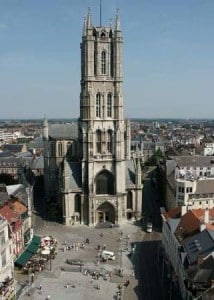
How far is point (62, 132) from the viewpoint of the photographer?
11600 centimetres

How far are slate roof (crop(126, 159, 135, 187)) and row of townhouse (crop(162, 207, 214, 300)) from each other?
22.4 meters

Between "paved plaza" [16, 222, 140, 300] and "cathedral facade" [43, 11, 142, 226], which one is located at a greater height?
"cathedral facade" [43, 11, 142, 226]

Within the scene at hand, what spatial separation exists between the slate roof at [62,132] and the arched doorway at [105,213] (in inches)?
1044

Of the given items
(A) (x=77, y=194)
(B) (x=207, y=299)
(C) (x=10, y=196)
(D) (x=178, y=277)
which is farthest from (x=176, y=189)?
(B) (x=207, y=299)

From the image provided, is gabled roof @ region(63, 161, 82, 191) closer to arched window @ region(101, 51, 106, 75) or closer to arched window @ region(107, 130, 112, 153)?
arched window @ region(107, 130, 112, 153)

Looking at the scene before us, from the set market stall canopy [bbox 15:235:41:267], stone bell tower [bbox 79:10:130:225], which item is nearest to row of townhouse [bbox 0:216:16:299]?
market stall canopy [bbox 15:235:41:267]

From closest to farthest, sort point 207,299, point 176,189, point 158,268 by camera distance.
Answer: point 207,299 → point 158,268 → point 176,189

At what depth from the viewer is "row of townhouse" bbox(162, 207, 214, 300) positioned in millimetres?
48000

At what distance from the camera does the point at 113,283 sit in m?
65.1

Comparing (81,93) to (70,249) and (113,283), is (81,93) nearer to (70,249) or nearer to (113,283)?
(70,249)

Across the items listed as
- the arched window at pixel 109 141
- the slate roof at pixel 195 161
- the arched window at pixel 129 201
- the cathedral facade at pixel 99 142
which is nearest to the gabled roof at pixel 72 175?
the cathedral facade at pixel 99 142

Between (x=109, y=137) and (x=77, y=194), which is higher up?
(x=109, y=137)

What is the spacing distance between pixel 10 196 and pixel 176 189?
3768 centimetres

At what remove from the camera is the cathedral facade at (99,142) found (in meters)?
94.4
